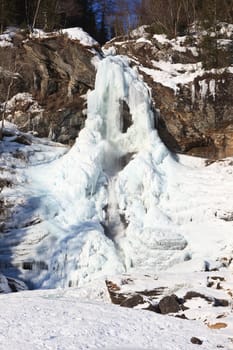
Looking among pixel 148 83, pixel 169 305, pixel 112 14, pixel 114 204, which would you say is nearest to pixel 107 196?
pixel 114 204

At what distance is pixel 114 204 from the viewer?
59.1 ft

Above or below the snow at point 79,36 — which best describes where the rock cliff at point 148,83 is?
below

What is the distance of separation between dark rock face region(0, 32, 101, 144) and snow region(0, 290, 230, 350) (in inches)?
437

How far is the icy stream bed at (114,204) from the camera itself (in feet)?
52.1

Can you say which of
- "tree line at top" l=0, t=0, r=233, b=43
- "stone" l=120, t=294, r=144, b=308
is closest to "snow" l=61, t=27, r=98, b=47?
"tree line at top" l=0, t=0, r=233, b=43

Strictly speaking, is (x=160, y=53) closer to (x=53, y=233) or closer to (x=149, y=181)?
(x=149, y=181)

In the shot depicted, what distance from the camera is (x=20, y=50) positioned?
2336 cm

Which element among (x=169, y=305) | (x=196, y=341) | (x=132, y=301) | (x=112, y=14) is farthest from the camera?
Answer: (x=112, y=14)

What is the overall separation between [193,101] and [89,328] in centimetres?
1344

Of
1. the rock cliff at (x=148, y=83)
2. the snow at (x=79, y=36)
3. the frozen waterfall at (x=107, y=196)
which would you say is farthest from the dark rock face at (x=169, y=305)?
the snow at (x=79, y=36)

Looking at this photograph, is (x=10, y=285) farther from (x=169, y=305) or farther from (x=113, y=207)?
(x=169, y=305)

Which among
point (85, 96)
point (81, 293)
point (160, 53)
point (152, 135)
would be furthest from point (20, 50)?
point (81, 293)

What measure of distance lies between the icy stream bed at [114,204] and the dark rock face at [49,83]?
4.02ft

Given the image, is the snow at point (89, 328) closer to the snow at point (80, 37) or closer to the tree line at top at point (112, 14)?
the snow at point (80, 37)
